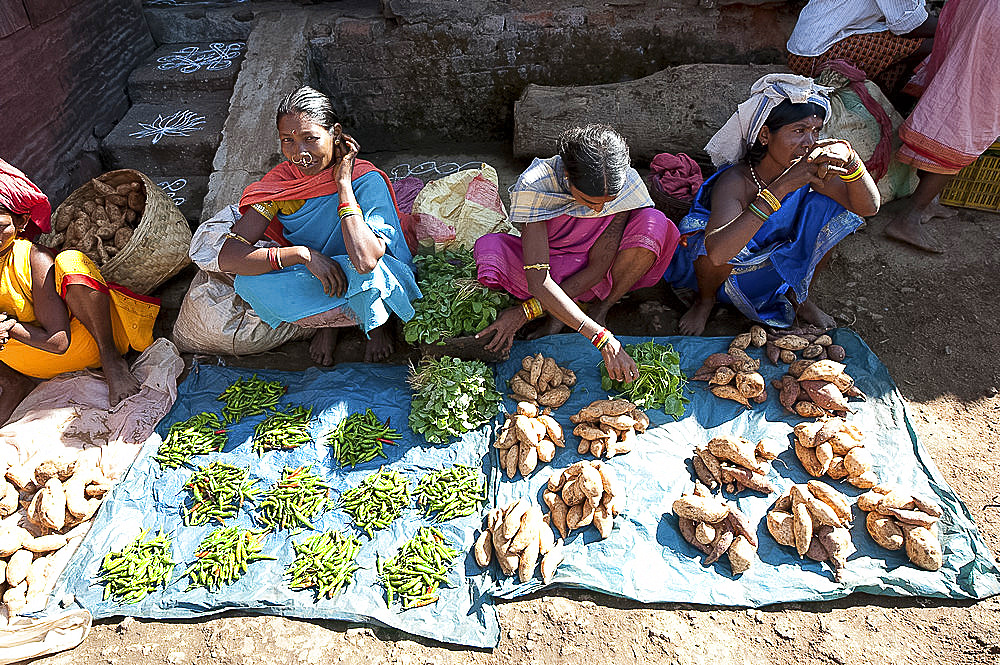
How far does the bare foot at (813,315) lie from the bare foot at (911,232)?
878 mm

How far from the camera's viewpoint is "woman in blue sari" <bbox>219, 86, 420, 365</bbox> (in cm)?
284

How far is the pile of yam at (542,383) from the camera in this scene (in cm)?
289

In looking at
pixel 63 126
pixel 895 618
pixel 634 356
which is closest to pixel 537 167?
pixel 634 356

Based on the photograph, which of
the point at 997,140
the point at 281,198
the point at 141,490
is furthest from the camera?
the point at 997,140

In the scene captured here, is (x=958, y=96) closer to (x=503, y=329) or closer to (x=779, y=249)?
(x=779, y=249)

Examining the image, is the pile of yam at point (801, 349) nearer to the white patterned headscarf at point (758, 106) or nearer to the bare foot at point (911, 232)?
the white patterned headscarf at point (758, 106)

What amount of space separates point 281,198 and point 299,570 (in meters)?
1.66

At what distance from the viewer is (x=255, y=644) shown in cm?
226

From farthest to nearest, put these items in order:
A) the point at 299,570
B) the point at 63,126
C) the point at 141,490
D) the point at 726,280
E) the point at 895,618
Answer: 1. the point at 63,126
2. the point at 726,280
3. the point at 141,490
4. the point at 299,570
5. the point at 895,618

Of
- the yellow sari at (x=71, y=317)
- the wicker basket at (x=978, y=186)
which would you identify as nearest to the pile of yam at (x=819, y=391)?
the wicker basket at (x=978, y=186)

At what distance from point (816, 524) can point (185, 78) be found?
4911 millimetres

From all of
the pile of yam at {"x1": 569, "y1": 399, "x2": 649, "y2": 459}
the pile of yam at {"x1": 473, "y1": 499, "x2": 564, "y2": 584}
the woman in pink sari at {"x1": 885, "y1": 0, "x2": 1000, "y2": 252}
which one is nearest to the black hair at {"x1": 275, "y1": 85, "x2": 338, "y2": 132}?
the pile of yam at {"x1": 569, "y1": 399, "x2": 649, "y2": 459}

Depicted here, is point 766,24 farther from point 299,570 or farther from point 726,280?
point 299,570

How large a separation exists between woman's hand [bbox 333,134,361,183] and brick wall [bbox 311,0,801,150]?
6.17 feet
